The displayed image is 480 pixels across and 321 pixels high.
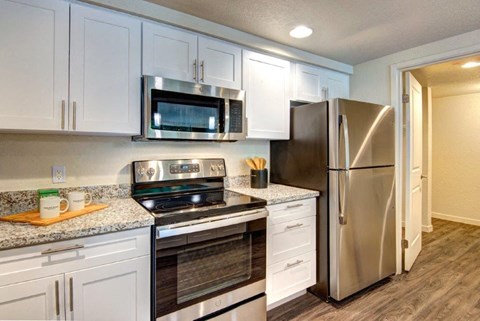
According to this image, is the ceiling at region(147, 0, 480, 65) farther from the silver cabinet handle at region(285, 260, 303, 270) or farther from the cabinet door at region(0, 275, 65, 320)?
the silver cabinet handle at region(285, 260, 303, 270)

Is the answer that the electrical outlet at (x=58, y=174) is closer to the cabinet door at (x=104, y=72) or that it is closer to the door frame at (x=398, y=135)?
the cabinet door at (x=104, y=72)

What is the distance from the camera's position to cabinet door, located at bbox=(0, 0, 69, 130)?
1.29 meters

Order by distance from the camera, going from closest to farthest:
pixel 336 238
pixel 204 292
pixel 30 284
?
pixel 30 284, pixel 204 292, pixel 336 238

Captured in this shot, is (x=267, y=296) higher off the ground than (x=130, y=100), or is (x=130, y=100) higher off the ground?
(x=130, y=100)

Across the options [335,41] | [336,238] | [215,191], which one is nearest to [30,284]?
[215,191]

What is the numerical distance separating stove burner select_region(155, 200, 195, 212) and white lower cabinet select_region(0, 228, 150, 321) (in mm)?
198

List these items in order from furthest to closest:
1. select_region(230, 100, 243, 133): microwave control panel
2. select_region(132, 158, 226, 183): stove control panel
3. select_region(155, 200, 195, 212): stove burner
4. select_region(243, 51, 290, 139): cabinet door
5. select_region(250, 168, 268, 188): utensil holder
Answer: select_region(250, 168, 268, 188): utensil holder, select_region(243, 51, 290, 139): cabinet door, select_region(230, 100, 243, 133): microwave control panel, select_region(132, 158, 226, 183): stove control panel, select_region(155, 200, 195, 212): stove burner

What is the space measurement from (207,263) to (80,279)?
0.65 meters

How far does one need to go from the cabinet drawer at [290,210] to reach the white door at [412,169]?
46.1 inches

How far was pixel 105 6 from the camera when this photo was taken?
5.10 ft

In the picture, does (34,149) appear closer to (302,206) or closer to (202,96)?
(202,96)

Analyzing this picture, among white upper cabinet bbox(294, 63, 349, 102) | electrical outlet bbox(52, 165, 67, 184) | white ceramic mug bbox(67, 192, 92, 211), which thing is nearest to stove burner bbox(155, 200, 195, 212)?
white ceramic mug bbox(67, 192, 92, 211)

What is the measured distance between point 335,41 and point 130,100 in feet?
5.86

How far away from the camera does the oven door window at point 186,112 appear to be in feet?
5.54
